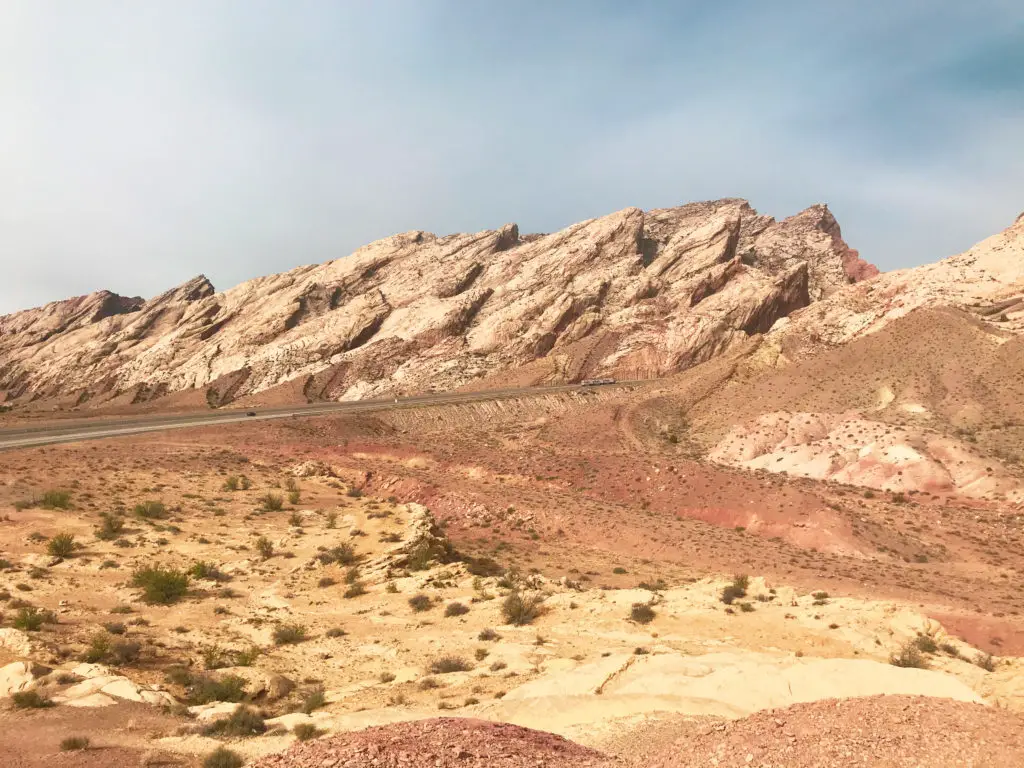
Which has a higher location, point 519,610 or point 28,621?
point 28,621

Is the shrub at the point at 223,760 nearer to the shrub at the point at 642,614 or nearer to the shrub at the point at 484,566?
the shrub at the point at 642,614

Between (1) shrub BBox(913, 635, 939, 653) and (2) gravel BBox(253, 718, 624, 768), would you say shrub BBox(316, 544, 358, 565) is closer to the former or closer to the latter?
(2) gravel BBox(253, 718, 624, 768)

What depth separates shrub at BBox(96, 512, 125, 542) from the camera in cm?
2060

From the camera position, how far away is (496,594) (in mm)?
18750

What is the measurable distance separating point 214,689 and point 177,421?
1989 inches

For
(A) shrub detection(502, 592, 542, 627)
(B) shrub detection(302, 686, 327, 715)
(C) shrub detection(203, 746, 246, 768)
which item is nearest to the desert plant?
(A) shrub detection(502, 592, 542, 627)

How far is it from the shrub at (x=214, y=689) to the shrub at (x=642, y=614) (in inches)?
384

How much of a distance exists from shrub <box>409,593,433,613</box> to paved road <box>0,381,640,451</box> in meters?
34.0

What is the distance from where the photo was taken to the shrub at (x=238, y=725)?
964 centimetres

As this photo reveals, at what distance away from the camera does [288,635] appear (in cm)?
1504

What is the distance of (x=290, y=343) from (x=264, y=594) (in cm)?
8272

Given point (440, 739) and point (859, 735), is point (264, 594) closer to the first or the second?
point (440, 739)

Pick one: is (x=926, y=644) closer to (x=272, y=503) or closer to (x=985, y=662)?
(x=985, y=662)

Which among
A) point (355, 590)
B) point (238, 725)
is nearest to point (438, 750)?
point (238, 725)
